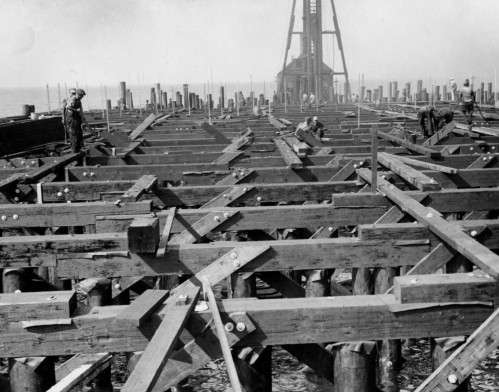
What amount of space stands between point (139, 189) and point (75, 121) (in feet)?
17.1

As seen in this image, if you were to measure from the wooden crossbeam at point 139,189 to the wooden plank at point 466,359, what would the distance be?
4106mm

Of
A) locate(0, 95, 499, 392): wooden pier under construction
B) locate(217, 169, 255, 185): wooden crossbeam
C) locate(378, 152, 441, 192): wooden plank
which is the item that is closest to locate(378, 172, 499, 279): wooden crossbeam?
locate(0, 95, 499, 392): wooden pier under construction

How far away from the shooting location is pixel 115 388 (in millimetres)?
8148

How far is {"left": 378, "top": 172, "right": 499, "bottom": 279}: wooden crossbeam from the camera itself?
377cm

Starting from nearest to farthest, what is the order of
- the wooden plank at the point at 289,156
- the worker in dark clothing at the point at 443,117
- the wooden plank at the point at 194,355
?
the wooden plank at the point at 194,355
the wooden plank at the point at 289,156
the worker in dark clothing at the point at 443,117

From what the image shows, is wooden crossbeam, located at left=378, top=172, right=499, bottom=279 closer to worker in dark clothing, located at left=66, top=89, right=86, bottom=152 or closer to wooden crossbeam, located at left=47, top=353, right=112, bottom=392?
wooden crossbeam, located at left=47, top=353, right=112, bottom=392

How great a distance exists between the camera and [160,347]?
2947 millimetres

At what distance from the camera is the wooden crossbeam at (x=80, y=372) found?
128 inches

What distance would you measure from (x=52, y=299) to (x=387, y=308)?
1.81 meters

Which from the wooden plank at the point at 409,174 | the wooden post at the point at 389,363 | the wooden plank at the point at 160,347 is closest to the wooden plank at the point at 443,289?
the wooden plank at the point at 160,347

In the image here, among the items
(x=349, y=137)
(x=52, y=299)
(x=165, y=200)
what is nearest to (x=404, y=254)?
(x=52, y=299)

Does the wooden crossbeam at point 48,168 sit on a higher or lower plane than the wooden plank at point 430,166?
higher

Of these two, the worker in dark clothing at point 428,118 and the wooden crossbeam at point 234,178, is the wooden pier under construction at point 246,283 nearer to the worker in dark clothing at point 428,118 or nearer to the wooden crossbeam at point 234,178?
the wooden crossbeam at point 234,178

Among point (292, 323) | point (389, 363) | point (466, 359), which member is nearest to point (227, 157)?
point (389, 363)
